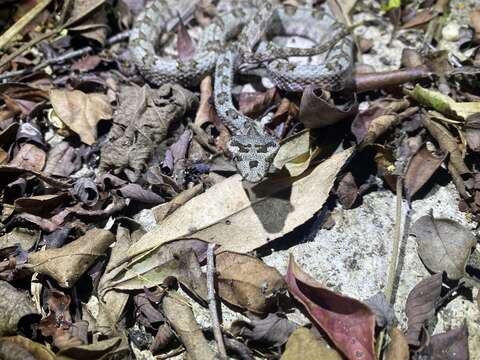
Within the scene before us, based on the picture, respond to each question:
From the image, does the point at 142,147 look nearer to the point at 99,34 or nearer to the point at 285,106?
the point at 285,106

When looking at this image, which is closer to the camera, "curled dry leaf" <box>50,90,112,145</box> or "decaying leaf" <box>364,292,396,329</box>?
"decaying leaf" <box>364,292,396,329</box>

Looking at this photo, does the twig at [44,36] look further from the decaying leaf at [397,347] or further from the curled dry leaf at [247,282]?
the decaying leaf at [397,347]

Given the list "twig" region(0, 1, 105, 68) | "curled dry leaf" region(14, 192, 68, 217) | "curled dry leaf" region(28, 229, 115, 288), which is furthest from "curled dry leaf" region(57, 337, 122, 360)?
"twig" region(0, 1, 105, 68)

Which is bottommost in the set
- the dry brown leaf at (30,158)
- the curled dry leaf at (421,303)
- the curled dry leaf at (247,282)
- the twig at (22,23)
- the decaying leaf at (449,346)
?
the decaying leaf at (449,346)

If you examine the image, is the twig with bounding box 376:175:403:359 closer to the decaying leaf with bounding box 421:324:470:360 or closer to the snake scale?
the decaying leaf with bounding box 421:324:470:360

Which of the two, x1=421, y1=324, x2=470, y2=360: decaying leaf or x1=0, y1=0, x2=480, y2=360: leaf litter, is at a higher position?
x1=0, y1=0, x2=480, y2=360: leaf litter

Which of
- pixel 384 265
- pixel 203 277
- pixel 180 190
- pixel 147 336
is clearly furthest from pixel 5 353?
pixel 384 265

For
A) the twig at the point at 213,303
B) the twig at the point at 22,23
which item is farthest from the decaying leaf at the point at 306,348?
the twig at the point at 22,23
